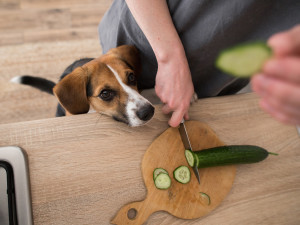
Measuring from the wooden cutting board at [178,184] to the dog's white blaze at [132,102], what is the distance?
5.7 inches

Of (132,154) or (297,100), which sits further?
(132,154)

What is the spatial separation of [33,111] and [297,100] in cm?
214

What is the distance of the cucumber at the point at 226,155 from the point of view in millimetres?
951

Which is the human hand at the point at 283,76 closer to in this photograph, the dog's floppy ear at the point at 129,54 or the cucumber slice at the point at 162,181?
the cucumber slice at the point at 162,181

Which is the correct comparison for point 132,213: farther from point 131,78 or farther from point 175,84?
point 131,78

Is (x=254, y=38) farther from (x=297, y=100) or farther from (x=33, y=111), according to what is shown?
(x=33, y=111)

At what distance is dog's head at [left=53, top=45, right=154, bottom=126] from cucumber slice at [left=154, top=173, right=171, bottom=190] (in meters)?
0.36

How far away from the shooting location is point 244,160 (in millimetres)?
993

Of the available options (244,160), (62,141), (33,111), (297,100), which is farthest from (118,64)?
(33,111)

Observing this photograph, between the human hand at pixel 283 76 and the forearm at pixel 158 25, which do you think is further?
the forearm at pixel 158 25

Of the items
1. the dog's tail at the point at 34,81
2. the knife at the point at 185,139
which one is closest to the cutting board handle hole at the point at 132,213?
the knife at the point at 185,139

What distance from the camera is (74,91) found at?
1229mm

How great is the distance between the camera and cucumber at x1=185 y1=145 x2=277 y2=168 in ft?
3.12

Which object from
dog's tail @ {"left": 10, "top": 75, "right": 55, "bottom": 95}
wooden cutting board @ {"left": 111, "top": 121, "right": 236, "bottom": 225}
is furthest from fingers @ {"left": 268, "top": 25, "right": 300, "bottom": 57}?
dog's tail @ {"left": 10, "top": 75, "right": 55, "bottom": 95}
